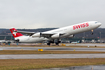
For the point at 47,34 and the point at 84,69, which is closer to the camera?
the point at 84,69

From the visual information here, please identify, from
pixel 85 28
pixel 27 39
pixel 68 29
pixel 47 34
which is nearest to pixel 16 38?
pixel 27 39

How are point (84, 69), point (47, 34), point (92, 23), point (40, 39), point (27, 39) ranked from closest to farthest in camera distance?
point (84, 69)
point (92, 23)
point (47, 34)
point (40, 39)
point (27, 39)

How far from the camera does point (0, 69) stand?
50.0 feet

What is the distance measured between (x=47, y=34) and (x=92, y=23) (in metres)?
16.5

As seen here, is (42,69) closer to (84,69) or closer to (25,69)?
(25,69)

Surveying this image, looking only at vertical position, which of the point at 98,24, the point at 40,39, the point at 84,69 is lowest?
the point at 84,69

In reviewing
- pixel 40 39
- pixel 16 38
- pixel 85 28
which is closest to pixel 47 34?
pixel 40 39

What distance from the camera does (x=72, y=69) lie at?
582 inches

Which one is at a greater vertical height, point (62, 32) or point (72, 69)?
point (62, 32)

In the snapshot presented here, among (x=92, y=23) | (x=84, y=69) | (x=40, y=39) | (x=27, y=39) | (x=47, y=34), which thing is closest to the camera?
(x=84, y=69)

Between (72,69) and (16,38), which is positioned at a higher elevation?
(16,38)

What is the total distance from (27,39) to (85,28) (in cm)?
2930

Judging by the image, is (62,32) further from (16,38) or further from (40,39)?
(16,38)

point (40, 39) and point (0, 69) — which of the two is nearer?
point (0, 69)
